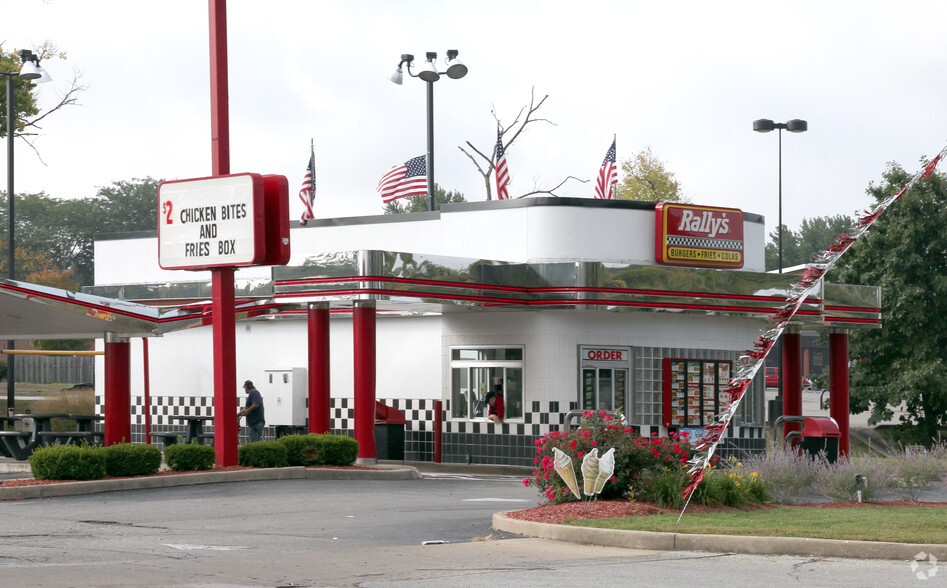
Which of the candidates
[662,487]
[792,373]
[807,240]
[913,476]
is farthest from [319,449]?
[807,240]

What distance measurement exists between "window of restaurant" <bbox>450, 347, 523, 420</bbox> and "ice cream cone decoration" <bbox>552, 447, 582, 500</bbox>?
445 inches

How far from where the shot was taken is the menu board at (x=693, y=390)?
28.3 meters

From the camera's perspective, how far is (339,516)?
16.6 meters

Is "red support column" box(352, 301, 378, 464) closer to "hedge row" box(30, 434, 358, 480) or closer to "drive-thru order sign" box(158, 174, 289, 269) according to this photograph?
"hedge row" box(30, 434, 358, 480)

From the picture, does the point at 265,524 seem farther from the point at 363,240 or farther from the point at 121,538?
the point at 363,240

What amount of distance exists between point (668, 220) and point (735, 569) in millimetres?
17141

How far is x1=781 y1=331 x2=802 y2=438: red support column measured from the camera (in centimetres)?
3073

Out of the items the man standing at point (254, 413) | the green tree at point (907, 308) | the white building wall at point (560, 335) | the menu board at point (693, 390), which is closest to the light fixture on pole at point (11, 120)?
the man standing at point (254, 413)

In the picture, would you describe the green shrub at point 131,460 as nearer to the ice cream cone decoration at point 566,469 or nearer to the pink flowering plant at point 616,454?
the pink flowering plant at point 616,454

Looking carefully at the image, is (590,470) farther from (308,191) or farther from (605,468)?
(308,191)

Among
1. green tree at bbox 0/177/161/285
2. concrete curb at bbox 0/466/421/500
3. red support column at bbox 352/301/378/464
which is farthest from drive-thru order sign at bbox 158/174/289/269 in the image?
green tree at bbox 0/177/161/285

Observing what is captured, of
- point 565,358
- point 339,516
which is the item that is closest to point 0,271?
point 565,358

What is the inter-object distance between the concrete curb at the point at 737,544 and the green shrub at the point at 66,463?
28.1 feet

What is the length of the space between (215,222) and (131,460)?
14.2 feet
